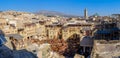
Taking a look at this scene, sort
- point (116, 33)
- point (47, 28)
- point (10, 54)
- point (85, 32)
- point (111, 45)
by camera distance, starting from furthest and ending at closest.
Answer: point (47, 28), point (85, 32), point (116, 33), point (111, 45), point (10, 54)

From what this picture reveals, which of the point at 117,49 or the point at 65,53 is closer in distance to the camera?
the point at 117,49

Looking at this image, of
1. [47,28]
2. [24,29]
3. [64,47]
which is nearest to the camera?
[64,47]

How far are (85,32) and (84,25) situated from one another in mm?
6392

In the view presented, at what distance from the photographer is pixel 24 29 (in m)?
54.4

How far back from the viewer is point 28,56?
18.8 m

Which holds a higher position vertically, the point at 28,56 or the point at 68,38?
the point at 28,56

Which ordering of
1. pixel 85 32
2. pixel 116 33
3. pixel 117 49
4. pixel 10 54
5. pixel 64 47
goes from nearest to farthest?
pixel 10 54 < pixel 117 49 < pixel 116 33 < pixel 64 47 < pixel 85 32

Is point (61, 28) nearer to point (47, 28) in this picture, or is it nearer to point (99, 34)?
point (47, 28)

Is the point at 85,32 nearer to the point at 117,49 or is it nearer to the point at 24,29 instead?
the point at 24,29

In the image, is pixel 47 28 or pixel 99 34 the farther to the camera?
pixel 47 28

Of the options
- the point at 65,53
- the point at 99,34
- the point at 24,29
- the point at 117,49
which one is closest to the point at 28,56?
the point at 117,49

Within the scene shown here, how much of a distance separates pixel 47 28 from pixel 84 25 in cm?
739

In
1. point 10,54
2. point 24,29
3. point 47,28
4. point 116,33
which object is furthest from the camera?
point 47,28

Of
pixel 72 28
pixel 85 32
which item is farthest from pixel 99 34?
pixel 72 28
